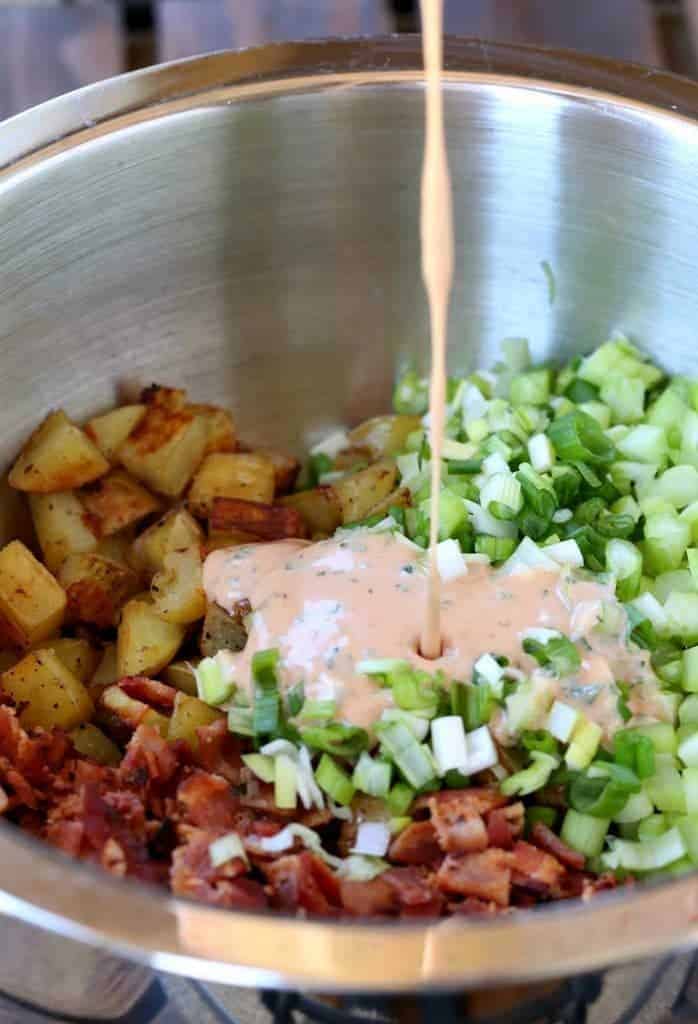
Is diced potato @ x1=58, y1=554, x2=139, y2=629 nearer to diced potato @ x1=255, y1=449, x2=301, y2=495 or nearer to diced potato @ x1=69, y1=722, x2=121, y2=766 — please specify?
diced potato @ x1=69, y1=722, x2=121, y2=766

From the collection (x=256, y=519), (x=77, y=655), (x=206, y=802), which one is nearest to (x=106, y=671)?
(x=77, y=655)

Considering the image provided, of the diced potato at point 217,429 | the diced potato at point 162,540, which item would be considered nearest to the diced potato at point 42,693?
the diced potato at point 162,540

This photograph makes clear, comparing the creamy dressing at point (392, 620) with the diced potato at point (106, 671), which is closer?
the creamy dressing at point (392, 620)

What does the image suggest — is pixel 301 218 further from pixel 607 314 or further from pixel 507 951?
pixel 507 951

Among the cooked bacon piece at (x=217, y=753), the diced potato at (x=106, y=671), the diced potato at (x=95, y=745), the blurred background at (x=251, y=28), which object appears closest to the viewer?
the cooked bacon piece at (x=217, y=753)

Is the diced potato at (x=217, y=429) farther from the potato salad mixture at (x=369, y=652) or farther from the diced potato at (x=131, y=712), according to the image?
the diced potato at (x=131, y=712)

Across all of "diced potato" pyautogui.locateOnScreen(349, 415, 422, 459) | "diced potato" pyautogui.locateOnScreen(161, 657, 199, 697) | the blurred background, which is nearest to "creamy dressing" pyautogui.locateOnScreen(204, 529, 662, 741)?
"diced potato" pyautogui.locateOnScreen(161, 657, 199, 697)

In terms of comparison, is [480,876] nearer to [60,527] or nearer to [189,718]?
[189,718]
